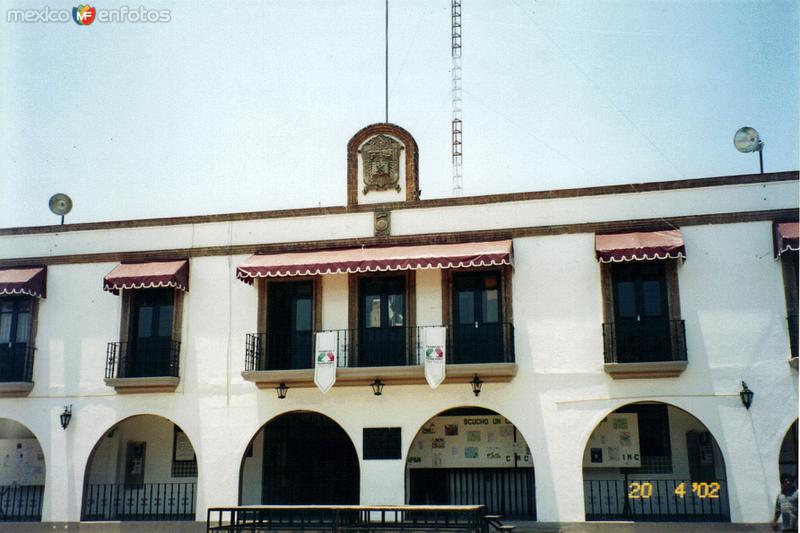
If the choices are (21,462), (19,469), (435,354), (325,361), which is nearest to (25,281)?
(21,462)

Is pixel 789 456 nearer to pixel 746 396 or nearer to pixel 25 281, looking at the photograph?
pixel 746 396

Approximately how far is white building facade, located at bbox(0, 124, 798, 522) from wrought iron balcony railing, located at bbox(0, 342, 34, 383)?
0.16ft

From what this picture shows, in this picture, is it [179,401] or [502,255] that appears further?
[179,401]

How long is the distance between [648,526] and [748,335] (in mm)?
4157

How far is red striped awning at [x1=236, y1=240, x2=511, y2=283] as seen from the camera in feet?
57.6

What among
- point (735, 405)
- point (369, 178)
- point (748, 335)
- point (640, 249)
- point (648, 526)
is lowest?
point (648, 526)

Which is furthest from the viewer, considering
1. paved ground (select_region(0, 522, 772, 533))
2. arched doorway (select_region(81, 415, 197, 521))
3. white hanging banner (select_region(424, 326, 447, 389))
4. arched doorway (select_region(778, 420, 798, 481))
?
arched doorway (select_region(81, 415, 197, 521))

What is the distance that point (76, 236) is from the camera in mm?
20750

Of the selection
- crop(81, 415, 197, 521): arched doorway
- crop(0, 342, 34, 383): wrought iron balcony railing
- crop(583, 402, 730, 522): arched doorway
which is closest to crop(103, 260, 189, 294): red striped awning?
crop(0, 342, 34, 383): wrought iron balcony railing

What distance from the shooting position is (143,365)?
19.7 metres

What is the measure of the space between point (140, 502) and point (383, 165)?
9910 mm

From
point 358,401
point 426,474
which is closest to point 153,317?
point 358,401

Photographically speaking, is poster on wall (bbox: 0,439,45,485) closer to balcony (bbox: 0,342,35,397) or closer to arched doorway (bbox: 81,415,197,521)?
arched doorway (bbox: 81,415,197,521)

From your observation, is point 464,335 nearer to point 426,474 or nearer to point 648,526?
point 426,474
